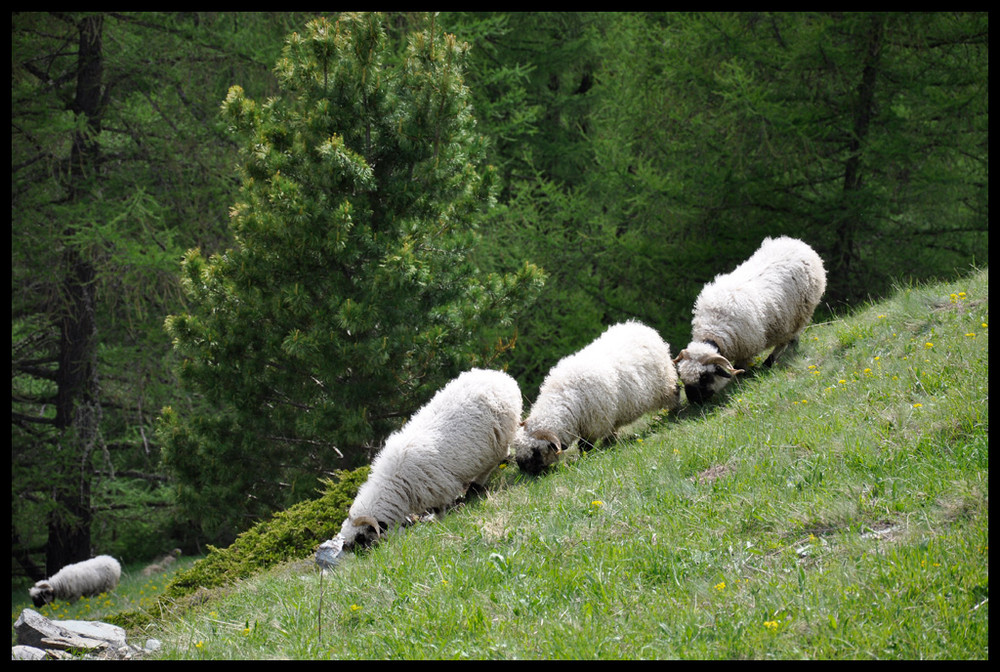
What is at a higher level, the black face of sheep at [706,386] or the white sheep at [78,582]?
the black face of sheep at [706,386]

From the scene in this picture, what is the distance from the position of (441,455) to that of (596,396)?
1.76m

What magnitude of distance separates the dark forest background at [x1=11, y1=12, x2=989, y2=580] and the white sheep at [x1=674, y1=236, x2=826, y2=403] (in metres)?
3.83

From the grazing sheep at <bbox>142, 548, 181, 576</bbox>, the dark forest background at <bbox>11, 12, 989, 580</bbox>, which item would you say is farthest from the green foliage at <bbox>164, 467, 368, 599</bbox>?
the grazing sheep at <bbox>142, 548, 181, 576</bbox>

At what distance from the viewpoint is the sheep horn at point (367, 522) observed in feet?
22.2

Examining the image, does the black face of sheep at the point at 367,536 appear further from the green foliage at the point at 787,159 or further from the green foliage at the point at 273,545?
the green foliage at the point at 787,159

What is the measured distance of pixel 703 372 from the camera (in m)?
8.12

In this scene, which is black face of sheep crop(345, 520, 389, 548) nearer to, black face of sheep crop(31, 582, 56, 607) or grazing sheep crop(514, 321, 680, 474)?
grazing sheep crop(514, 321, 680, 474)

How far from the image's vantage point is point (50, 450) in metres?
16.3

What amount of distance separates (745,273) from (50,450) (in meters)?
15.2

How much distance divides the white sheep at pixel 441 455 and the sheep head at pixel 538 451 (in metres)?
0.34

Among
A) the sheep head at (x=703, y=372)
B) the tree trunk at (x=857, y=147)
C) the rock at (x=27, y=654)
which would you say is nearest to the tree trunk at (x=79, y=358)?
the rock at (x=27, y=654)

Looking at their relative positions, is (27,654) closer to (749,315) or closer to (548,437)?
(548,437)

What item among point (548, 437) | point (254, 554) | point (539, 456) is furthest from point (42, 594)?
point (548, 437)
